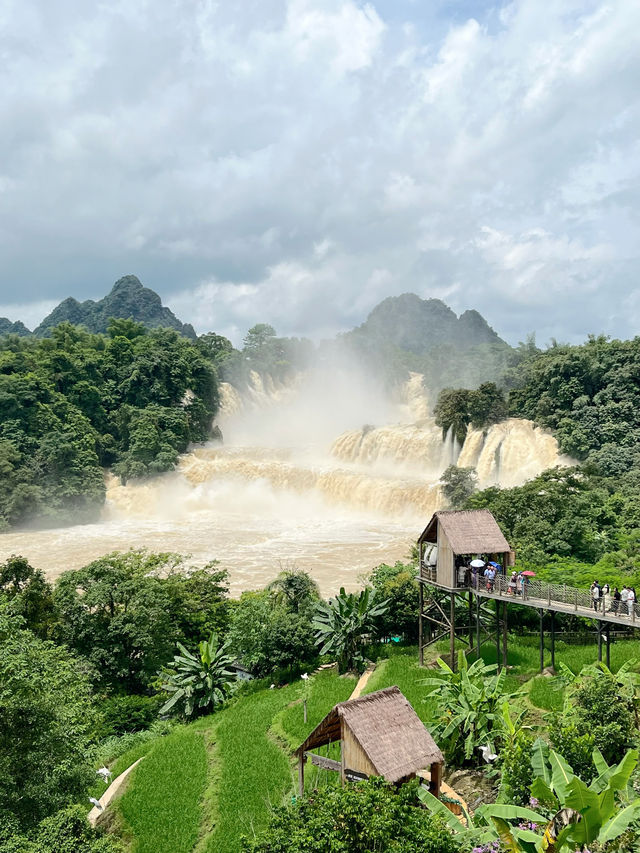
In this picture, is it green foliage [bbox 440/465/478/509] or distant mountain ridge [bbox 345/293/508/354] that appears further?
distant mountain ridge [bbox 345/293/508/354]

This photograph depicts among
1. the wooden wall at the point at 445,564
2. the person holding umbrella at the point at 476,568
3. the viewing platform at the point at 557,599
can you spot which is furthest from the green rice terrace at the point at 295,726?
the viewing platform at the point at 557,599

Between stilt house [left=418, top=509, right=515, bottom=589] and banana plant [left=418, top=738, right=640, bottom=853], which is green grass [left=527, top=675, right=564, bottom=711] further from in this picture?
banana plant [left=418, top=738, right=640, bottom=853]

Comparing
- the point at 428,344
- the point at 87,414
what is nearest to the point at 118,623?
the point at 87,414

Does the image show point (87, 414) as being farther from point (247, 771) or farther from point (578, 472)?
point (247, 771)

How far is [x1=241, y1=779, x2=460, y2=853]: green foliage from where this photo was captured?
7.04 metres

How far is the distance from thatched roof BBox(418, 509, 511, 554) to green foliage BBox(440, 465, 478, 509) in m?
23.2

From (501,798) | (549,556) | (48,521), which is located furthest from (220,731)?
(48,521)

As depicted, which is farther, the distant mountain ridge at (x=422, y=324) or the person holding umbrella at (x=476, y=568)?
the distant mountain ridge at (x=422, y=324)

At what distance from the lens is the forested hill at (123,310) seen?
446ft

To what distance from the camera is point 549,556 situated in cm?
2317

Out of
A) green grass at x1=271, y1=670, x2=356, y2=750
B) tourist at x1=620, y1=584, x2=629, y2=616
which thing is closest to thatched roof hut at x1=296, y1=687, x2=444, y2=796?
green grass at x1=271, y1=670, x2=356, y2=750

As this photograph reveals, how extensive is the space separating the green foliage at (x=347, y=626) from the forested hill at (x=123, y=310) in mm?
120991

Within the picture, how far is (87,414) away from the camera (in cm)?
6156

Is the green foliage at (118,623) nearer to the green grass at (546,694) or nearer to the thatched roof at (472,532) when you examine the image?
the thatched roof at (472,532)
